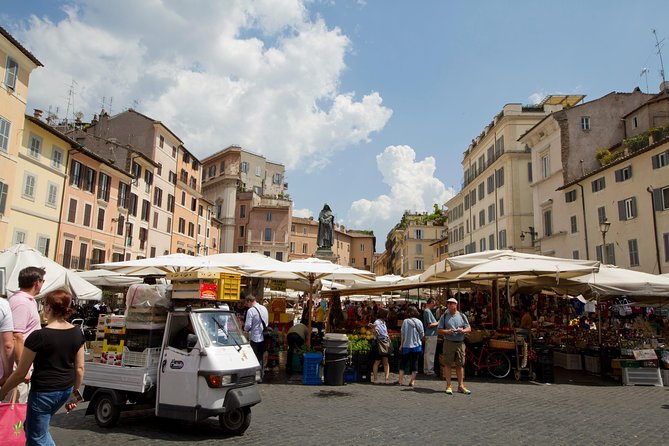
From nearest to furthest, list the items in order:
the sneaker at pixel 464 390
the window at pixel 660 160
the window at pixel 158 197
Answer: the sneaker at pixel 464 390 → the window at pixel 660 160 → the window at pixel 158 197

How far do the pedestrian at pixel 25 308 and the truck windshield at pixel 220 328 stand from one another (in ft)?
7.01

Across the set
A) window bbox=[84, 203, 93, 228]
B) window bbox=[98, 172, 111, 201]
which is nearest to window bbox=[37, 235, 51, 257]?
window bbox=[84, 203, 93, 228]

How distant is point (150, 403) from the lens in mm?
6715

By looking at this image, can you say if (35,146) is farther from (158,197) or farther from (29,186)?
(158,197)

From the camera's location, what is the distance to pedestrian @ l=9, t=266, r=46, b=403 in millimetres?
4531

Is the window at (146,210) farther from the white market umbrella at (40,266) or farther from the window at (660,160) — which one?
the window at (660,160)

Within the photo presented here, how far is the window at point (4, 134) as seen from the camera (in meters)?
23.1

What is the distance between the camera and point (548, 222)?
35.0 m

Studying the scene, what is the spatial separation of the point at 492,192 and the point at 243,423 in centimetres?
4014

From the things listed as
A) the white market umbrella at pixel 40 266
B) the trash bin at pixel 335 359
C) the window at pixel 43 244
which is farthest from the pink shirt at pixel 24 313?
the window at pixel 43 244

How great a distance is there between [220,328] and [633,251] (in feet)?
85.7

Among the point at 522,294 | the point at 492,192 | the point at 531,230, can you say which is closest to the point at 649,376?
the point at 522,294

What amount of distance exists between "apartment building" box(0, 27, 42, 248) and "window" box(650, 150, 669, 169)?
105 feet

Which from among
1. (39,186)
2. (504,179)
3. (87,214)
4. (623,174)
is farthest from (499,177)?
(39,186)
